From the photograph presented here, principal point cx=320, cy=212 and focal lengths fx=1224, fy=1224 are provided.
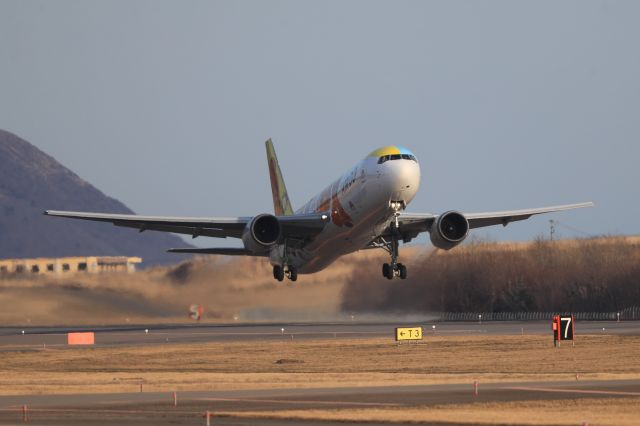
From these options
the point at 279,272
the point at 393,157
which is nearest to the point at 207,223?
the point at 279,272

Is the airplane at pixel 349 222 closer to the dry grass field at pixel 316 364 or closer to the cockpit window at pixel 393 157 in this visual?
the cockpit window at pixel 393 157

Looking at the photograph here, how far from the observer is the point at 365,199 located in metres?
48.2

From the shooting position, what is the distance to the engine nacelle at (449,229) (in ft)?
170

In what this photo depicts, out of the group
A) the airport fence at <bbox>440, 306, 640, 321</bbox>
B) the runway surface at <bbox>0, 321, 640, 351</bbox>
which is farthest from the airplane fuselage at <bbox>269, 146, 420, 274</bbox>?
the airport fence at <bbox>440, 306, 640, 321</bbox>

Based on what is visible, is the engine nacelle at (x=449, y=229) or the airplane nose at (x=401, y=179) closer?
the airplane nose at (x=401, y=179)

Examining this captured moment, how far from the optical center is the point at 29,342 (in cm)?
6384

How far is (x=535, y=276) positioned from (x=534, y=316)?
4.81 metres

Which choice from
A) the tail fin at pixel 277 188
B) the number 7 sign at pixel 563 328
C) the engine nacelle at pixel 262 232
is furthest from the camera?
the tail fin at pixel 277 188

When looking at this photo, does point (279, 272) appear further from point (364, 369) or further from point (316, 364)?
point (364, 369)

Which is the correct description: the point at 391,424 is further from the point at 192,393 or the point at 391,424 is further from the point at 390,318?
the point at 390,318

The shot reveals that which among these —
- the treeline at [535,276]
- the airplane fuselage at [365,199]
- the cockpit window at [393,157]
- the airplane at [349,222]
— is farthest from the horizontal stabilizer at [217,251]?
the treeline at [535,276]

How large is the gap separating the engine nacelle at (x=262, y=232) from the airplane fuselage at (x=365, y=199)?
2040 mm

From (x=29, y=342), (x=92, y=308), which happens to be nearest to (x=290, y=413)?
(x=29, y=342)

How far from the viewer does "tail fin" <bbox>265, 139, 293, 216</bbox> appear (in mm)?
71188
